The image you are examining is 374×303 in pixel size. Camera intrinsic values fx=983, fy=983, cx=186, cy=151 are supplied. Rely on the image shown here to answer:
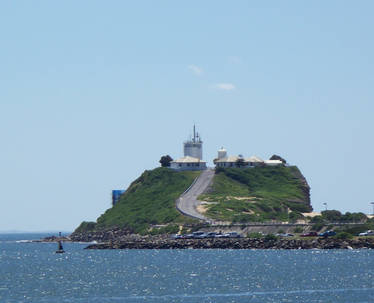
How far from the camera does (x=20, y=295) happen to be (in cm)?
9800

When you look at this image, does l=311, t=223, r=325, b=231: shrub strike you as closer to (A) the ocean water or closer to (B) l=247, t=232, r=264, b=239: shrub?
(B) l=247, t=232, r=264, b=239: shrub

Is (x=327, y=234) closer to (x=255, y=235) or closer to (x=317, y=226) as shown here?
(x=317, y=226)

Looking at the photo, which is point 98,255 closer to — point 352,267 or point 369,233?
point 369,233

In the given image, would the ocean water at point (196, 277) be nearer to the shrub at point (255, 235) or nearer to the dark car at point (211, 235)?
the shrub at point (255, 235)

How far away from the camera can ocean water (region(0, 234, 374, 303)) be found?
94.2 meters

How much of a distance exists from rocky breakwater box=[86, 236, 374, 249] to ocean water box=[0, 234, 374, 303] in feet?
11.0

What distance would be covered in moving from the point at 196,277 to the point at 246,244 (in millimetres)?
64892

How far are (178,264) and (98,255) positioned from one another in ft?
120

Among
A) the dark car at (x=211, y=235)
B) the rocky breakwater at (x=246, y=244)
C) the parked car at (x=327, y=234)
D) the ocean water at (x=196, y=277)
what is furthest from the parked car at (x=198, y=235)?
the parked car at (x=327, y=234)

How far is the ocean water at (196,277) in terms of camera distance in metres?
94.2

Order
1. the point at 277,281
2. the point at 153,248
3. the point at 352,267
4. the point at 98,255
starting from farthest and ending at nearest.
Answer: the point at 153,248, the point at 98,255, the point at 352,267, the point at 277,281

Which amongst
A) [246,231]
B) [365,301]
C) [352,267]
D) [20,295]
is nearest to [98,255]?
[246,231]

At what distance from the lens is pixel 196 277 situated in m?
114

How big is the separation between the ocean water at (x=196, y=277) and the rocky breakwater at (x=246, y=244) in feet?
11.0
